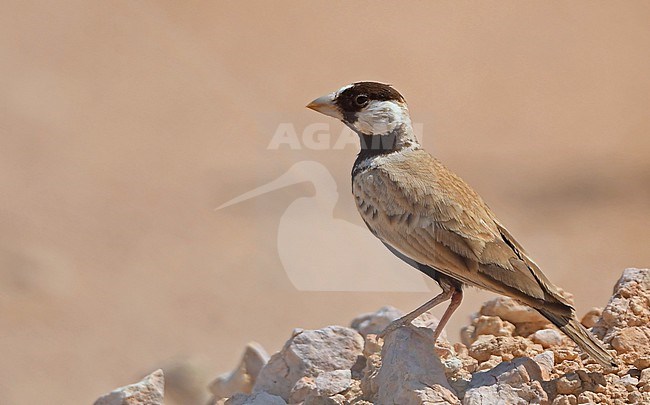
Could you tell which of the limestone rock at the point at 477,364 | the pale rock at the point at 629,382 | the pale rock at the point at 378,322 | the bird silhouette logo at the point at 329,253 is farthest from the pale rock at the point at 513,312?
the bird silhouette logo at the point at 329,253

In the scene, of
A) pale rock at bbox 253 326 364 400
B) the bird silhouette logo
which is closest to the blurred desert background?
the bird silhouette logo

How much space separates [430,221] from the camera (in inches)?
213

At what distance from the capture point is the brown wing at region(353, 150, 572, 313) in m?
5.20

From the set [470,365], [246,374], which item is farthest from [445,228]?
[246,374]

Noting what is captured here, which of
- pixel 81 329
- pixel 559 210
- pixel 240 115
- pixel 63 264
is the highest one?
pixel 240 115

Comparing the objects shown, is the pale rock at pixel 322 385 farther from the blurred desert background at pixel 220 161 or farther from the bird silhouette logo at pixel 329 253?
the bird silhouette logo at pixel 329 253

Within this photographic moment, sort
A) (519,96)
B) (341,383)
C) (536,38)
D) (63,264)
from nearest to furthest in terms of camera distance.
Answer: (341,383), (63,264), (519,96), (536,38)

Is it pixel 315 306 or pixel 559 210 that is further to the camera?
pixel 559 210

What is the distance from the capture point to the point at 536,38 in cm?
1733

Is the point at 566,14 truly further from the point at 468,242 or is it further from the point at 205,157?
the point at 468,242

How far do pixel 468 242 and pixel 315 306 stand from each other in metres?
5.67

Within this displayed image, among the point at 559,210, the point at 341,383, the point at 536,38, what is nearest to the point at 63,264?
the point at 559,210

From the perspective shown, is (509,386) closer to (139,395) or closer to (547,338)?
(547,338)

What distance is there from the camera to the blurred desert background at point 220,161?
1048cm
